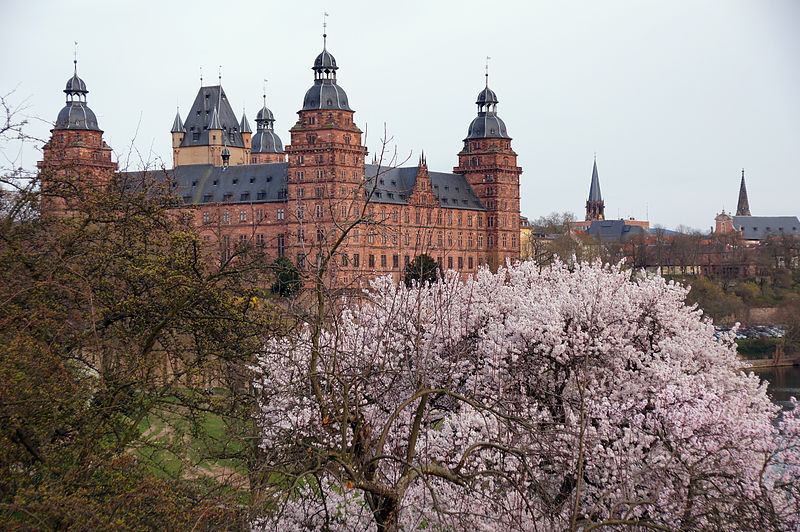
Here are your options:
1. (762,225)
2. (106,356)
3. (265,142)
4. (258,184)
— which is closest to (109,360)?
(106,356)

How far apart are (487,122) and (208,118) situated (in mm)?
35233

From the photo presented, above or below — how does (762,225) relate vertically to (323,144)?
below

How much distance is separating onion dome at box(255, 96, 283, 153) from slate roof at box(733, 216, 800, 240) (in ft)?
254

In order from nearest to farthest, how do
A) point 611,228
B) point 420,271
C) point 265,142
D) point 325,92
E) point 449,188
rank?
point 420,271 < point 325,92 < point 449,188 < point 265,142 < point 611,228

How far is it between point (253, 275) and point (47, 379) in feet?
17.3

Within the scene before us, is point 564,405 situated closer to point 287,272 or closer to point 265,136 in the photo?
point 287,272

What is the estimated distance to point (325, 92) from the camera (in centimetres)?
7356

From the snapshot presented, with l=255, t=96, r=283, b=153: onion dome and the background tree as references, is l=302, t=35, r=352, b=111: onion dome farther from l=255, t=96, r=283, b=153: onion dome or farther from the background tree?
the background tree

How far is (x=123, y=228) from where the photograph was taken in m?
14.5

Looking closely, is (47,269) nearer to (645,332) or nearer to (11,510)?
(11,510)

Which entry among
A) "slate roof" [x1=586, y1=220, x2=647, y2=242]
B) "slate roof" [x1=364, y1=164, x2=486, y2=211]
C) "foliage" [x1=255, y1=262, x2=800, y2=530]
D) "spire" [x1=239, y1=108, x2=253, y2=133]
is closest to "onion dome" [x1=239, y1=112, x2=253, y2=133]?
"spire" [x1=239, y1=108, x2=253, y2=133]

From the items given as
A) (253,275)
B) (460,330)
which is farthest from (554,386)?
(253,275)

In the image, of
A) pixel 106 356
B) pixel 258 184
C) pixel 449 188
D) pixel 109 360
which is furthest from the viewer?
pixel 449 188

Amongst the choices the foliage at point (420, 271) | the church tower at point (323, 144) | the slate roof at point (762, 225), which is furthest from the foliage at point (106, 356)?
the slate roof at point (762, 225)
